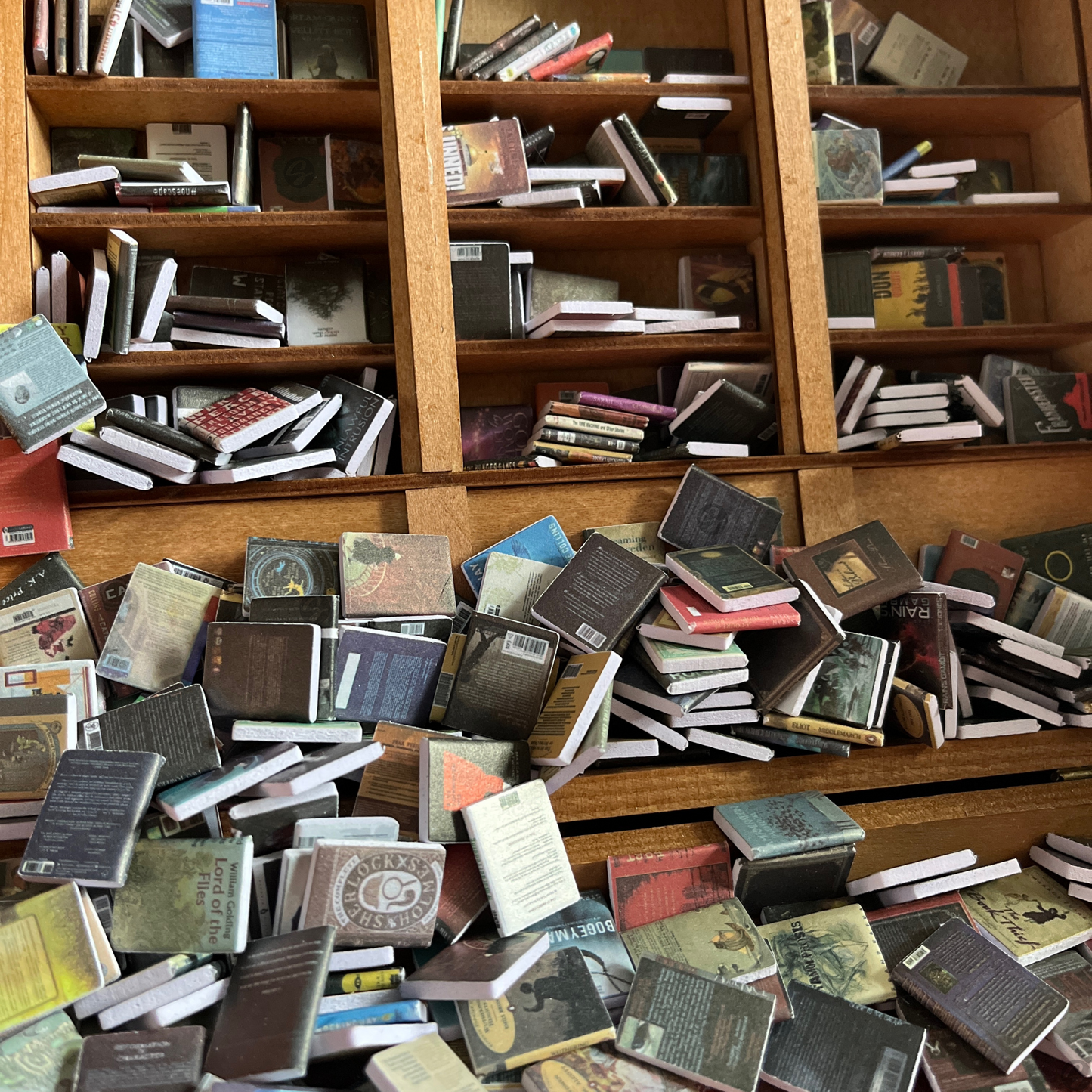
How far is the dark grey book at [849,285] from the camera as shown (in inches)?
115

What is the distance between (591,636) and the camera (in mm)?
2232

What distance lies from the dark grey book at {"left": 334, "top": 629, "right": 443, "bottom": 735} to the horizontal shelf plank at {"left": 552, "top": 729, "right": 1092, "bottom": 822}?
34 centimetres

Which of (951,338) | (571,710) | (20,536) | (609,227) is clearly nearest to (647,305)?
(609,227)

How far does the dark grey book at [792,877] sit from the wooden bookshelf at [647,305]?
156mm

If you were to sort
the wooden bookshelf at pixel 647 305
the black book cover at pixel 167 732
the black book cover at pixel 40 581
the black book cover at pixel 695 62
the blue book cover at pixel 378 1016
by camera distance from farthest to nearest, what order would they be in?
the black book cover at pixel 695 62, the wooden bookshelf at pixel 647 305, the black book cover at pixel 40 581, the black book cover at pixel 167 732, the blue book cover at pixel 378 1016

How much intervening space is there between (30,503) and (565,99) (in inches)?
72.4

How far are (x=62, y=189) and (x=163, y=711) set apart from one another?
1410 mm

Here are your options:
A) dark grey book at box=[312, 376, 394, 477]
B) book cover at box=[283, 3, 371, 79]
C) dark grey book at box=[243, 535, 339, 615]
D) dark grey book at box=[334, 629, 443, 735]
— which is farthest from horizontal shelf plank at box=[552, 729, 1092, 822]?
book cover at box=[283, 3, 371, 79]

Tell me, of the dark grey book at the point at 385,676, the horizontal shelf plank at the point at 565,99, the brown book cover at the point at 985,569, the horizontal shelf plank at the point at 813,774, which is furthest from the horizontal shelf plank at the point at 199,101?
the brown book cover at the point at 985,569

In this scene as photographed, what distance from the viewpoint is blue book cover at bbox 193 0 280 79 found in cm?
260

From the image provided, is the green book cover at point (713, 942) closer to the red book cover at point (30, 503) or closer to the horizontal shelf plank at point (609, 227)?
the red book cover at point (30, 503)

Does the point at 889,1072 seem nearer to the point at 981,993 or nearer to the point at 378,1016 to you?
the point at 981,993

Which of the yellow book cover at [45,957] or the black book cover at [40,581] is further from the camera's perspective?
the black book cover at [40,581]

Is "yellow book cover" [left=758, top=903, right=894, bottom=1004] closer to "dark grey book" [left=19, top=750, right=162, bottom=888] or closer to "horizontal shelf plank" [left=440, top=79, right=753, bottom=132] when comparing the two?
"dark grey book" [left=19, top=750, right=162, bottom=888]
